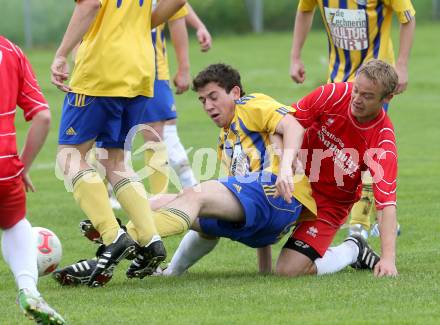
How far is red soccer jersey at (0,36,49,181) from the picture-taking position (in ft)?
16.1

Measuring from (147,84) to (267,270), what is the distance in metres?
1.37

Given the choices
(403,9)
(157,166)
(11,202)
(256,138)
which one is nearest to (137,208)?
(256,138)

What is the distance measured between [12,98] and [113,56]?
1550 millimetres

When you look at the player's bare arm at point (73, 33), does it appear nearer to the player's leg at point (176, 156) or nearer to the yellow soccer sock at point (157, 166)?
the yellow soccer sock at point (157, 166)

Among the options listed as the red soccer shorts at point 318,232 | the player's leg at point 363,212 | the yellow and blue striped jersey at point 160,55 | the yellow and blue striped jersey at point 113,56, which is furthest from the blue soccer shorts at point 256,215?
the yellow and blue striped jersey at point 160,55

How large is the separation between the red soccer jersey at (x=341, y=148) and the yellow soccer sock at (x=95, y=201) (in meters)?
1.29

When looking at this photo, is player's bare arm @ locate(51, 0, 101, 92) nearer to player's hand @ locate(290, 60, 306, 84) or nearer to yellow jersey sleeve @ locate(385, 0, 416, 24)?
player's hand @ locate(290, 60, 306, 84)

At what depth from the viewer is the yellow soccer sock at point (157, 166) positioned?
8441 millimetres

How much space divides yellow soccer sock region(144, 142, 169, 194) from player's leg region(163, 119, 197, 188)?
3.01 feet

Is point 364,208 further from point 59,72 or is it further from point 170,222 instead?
point 59,72

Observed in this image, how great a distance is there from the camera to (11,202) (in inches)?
196

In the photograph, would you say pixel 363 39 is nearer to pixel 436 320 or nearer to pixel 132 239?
pixel 132 239

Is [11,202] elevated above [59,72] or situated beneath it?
situated beneath

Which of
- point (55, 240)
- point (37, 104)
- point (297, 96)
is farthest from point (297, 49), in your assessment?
point (297, 96)
